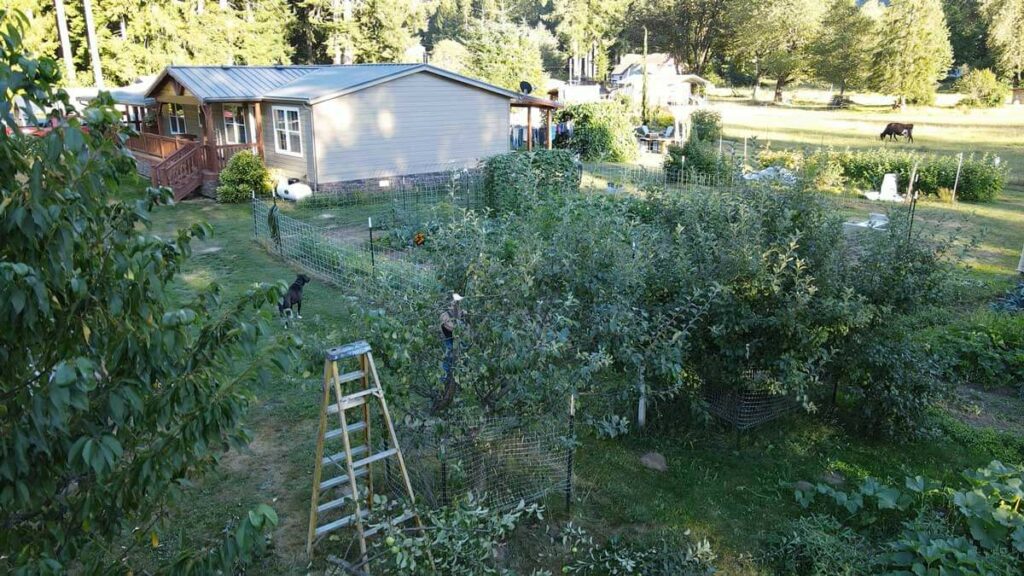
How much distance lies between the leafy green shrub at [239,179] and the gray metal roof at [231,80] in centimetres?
207

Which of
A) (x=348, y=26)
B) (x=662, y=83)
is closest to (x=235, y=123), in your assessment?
(x=348, y=26)

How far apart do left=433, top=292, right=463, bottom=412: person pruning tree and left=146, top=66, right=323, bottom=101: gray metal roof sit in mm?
17188

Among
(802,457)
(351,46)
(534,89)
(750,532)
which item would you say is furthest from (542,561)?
(351,46)

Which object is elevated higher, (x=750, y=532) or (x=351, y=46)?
(x=351, y=46)

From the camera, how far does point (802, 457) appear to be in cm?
648

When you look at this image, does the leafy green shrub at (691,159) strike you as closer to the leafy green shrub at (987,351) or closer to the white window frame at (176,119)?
the leafy green shrub at (987,351)

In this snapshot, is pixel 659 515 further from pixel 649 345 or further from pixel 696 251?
pixel 696 251

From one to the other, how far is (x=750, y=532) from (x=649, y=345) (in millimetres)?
1599

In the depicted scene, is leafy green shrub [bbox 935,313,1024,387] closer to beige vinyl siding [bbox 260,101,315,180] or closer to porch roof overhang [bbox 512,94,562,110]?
beige vinyl siding [bbox 260,101,315,180]

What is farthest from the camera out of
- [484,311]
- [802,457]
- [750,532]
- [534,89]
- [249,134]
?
[534,89]

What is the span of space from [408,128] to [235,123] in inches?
225

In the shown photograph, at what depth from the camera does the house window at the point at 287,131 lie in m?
19.6

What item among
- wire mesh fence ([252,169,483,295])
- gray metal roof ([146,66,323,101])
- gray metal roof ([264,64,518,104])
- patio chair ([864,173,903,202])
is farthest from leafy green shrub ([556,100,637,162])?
gray metal roof ([146,66,323,101])

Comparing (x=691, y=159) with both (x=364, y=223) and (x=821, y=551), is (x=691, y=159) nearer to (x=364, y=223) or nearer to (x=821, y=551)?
(x=364, y=223)
